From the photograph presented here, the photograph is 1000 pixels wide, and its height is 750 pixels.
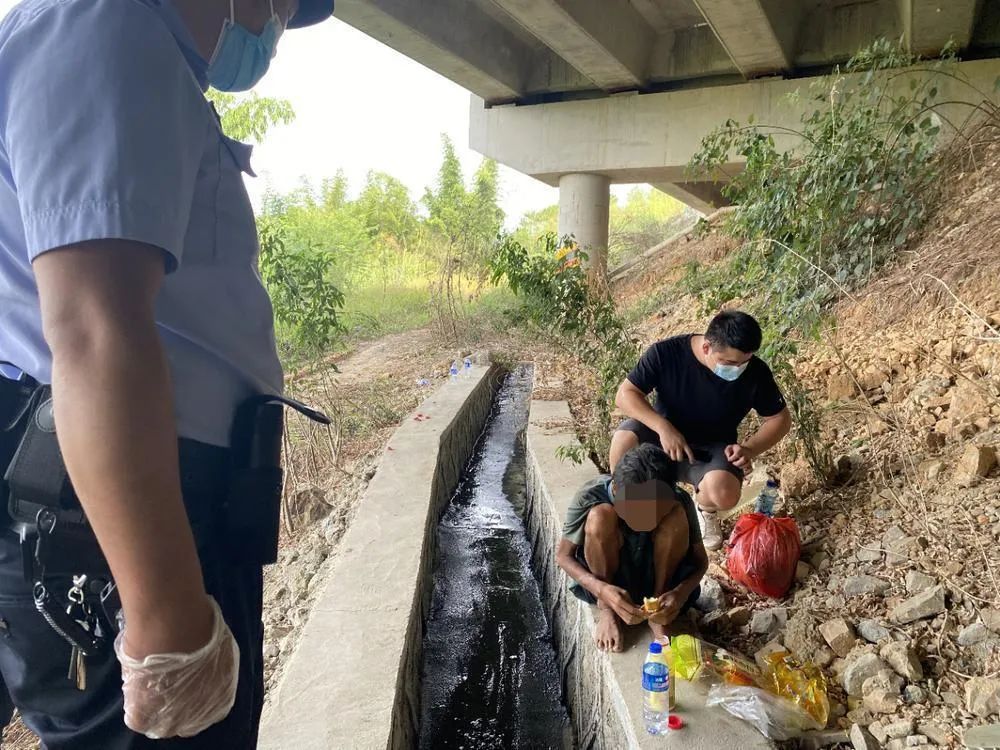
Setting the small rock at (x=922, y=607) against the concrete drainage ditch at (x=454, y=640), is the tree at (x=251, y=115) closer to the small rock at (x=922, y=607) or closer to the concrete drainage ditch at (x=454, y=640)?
the concrete drainage ditch at (x=454, y=640)

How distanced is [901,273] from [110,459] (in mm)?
4681

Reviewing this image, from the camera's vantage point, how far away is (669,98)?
9.29 m

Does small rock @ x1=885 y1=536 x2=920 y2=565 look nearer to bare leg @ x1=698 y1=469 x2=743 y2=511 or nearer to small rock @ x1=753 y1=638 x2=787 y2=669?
small rock @ x1=753 y1=638 x2=787 y2=669

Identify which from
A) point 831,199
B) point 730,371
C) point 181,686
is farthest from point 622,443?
point 181,686

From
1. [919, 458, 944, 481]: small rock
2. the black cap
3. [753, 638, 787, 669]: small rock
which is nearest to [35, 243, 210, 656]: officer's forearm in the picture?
the black cap

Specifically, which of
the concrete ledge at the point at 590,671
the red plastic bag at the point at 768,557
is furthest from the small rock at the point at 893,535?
the concrete ledge at the point at 590,671

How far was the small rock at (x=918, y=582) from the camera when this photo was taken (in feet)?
7.60

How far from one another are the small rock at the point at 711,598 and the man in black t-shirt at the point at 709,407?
450 millimetres

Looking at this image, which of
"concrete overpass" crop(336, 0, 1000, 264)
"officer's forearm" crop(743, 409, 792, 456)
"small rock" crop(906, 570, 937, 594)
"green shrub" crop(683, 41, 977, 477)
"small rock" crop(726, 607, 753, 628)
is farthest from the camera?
"concrete overpass" crop(336, 0, 1000, 264)

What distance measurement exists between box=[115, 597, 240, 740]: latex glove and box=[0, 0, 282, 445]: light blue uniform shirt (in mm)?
303

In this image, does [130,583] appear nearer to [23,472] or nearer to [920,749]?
[23,472]

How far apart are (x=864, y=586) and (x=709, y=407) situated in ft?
3.62

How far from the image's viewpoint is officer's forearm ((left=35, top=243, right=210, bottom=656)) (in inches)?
28.3

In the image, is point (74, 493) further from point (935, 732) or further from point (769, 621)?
point (769, 621)
